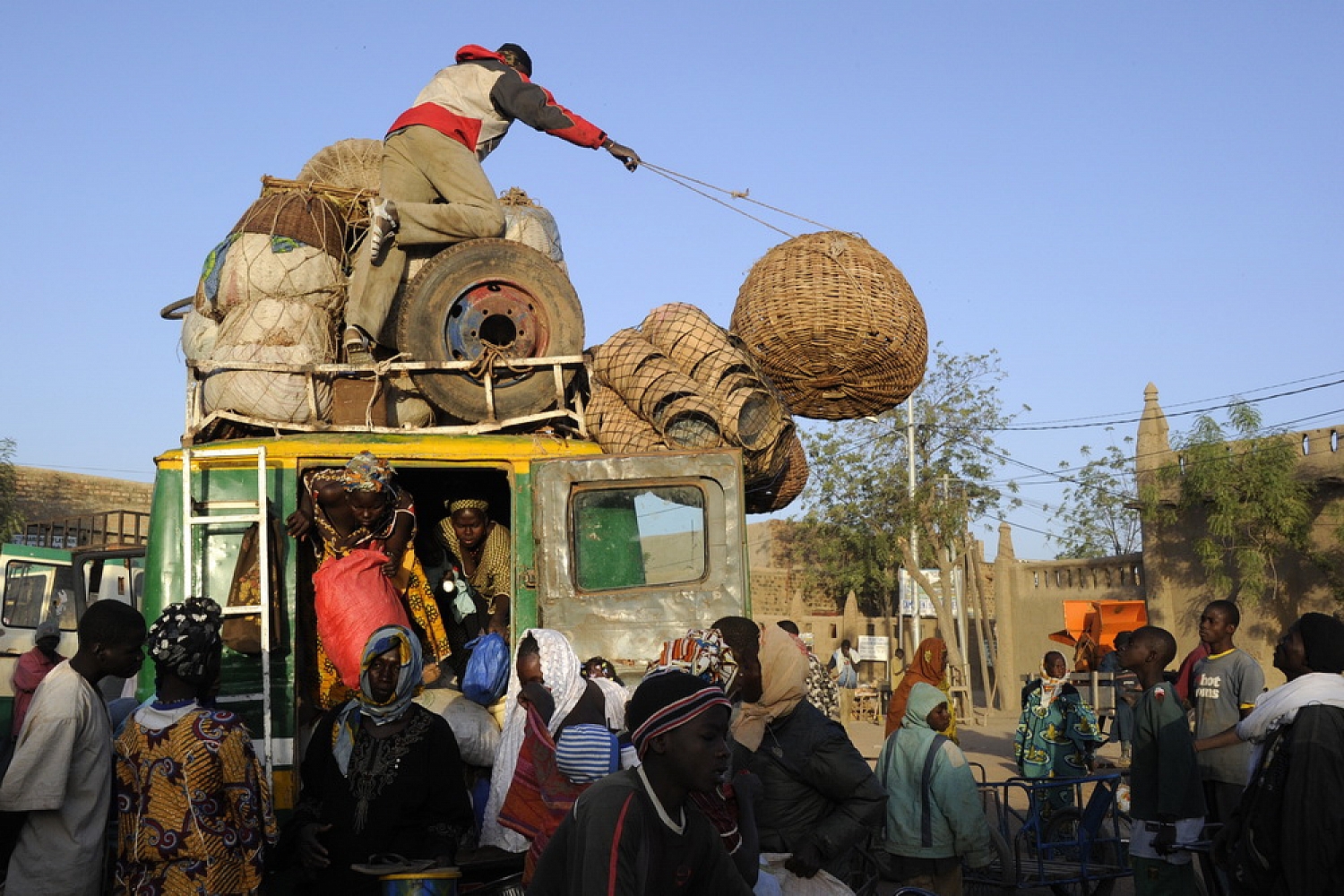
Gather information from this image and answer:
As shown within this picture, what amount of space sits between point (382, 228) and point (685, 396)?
1.88 metres

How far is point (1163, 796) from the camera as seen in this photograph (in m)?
6.44

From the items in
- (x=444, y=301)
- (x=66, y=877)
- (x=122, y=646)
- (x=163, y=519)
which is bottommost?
(x=66, y=877)

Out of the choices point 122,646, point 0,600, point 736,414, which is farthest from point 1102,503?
point 122,646

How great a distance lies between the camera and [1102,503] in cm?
4572

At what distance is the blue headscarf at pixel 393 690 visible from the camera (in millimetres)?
4820

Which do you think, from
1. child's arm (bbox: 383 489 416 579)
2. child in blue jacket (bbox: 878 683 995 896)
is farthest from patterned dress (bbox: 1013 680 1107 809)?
child's arm (bbox: 383 489 416 579)

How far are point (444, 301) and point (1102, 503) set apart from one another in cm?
4145

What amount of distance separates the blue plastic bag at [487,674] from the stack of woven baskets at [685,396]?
47.5 inches

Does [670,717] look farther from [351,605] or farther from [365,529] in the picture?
[365,529]

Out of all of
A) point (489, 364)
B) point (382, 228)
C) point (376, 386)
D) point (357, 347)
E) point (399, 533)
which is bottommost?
point (399, 533)

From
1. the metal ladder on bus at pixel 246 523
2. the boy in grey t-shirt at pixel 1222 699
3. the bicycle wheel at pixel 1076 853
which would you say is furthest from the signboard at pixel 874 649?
the metal ladder on bus at pixel 246 523

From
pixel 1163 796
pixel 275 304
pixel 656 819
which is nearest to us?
pixel 656 819

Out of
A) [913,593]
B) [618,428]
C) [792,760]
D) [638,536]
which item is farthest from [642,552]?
[913,593]

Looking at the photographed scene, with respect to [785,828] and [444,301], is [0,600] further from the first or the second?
[785,828]
